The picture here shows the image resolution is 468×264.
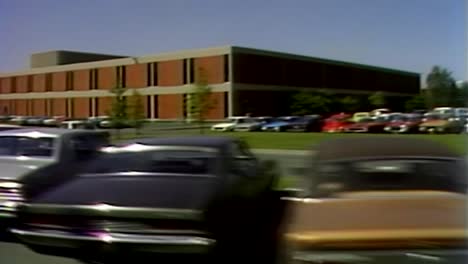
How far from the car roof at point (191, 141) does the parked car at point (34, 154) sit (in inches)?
30.9

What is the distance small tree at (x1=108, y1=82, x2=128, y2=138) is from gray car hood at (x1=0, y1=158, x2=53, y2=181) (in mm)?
664

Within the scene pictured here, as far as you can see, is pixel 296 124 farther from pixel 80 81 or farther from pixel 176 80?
pixel 80 81

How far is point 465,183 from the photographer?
2.54 m

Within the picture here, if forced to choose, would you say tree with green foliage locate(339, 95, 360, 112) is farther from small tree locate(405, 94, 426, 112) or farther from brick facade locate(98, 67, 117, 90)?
Answer: brick facade locate(98, 67, 117, 90)

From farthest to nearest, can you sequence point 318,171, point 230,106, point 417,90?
point 230,106 < point 417,90 < point 318,171

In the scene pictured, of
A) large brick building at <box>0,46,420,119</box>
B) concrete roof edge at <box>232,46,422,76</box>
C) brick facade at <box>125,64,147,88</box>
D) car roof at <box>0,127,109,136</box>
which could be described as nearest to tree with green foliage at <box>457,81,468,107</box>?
concrete roof edge at <box>232,46,422,76</box>

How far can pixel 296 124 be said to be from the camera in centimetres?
473

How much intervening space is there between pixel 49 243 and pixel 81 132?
1915mm

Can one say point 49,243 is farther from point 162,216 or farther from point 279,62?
point 279,62

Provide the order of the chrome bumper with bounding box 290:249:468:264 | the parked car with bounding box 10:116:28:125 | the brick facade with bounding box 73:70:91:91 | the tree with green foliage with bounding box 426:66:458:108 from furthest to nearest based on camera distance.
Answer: the parked car with bounding box 10:116:28:125, the brick facade with bounding box 73:70:91:91, the tree with green foliage with bounding box 426:66:458:108, the chrome bumper with bounding box 290:249:468:264

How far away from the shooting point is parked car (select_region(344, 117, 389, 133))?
3818 mm

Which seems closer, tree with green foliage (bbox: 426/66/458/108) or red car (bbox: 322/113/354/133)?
tree with green foliage (bbox: 426/66/458/108)

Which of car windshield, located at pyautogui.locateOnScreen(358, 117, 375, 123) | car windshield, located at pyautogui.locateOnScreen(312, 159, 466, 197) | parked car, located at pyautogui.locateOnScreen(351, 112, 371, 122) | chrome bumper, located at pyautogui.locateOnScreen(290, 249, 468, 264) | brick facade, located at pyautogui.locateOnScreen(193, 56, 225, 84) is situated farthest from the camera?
brick facade, located at pyautogui.locateOnScreen(193, 56, 225, 84)

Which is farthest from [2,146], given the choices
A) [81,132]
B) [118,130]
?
[118,130]
